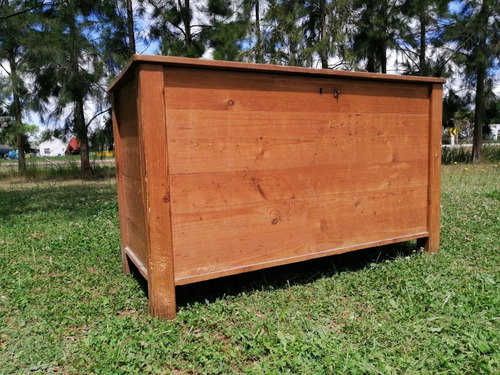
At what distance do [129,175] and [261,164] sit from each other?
87 cm

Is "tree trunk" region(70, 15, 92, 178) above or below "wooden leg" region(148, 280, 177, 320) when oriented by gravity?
above

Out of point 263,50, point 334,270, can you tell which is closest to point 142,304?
point 334,270

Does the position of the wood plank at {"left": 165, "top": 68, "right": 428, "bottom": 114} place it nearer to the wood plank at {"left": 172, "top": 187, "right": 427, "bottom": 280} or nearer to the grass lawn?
the wood plank at {"left": 172, "top": 187, "right": 427, "bottom": 280}

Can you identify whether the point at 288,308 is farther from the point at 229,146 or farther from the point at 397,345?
the point at 229,146

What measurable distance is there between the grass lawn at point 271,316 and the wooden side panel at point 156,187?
6.5 inches

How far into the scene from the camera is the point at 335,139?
2.48 metres

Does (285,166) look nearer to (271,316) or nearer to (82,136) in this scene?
(271,316)

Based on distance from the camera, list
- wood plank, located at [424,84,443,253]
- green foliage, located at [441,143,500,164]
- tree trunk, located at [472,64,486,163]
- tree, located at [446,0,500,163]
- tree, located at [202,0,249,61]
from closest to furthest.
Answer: wood plank, located at [424,84,443,253] → tree, located at [202,0,249,61] → tree, located at [446,0,500,163] → tree trunk, located at [472,64,486,163] → green foliage, located at [441,143,500,164]

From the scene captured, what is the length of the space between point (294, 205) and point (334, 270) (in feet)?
2.32

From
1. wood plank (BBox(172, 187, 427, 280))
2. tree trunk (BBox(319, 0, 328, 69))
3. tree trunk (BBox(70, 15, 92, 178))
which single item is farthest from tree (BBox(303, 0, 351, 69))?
wood plank (BBox(172, 187, 427, 280))

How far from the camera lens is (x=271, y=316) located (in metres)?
→ 2.08

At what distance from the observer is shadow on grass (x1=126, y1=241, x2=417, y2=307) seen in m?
2.45

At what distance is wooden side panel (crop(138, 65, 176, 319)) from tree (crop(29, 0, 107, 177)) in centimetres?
572

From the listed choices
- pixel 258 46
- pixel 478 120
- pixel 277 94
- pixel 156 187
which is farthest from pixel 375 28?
pixel 156 187
